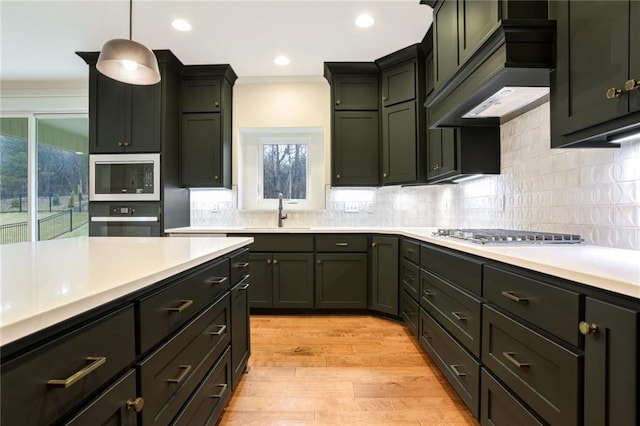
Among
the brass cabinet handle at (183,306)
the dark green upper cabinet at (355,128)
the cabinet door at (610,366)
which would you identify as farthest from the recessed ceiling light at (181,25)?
the cabinet door at (610,366)

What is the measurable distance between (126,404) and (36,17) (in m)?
3.38

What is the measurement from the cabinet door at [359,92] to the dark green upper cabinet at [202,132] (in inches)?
50.4

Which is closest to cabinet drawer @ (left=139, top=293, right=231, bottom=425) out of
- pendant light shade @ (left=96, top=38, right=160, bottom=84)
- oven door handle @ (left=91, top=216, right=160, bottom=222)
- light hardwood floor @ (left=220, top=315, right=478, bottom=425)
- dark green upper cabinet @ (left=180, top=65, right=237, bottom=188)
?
light hardwood floor @ (left=220, top=315, right=478, bottom=425)

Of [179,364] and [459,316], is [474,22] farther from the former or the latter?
[179,364]

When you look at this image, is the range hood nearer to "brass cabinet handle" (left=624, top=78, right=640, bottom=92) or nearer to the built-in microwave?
"brass cabinet handle" (left=624, top=78, right=640, bottom=92)

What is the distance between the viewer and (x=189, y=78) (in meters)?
3.47

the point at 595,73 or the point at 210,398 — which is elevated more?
the point at 595,73

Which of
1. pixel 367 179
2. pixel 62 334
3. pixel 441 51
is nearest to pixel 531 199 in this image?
pixel 441 51

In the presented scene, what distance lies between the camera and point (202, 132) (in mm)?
3477

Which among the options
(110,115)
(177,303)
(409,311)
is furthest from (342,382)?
(110,115)

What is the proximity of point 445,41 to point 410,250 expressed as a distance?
1.53 m

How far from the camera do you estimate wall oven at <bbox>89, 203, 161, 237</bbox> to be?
3139 mm

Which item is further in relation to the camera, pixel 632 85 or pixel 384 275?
pixel 384 275

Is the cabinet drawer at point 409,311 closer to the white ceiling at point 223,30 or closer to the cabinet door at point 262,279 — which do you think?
the cabinet door at point 262,279
